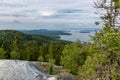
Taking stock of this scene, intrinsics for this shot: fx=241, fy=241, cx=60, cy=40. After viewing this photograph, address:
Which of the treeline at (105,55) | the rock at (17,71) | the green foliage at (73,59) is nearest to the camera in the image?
the rock at (17,71)

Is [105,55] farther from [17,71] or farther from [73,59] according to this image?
[73,59]

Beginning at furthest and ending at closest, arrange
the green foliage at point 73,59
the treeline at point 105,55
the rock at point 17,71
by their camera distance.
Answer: the green foliage at point 73,59
the treeline at point 105,55
the rock at point 17,71

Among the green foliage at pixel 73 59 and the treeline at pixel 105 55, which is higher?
the treeline at pixel 105 55

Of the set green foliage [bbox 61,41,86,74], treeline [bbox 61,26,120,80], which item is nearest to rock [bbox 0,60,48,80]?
treeline [bbox 61,26,120,80]

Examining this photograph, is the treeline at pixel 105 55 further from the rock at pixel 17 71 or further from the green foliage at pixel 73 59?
the green foliage at pixel 73 59

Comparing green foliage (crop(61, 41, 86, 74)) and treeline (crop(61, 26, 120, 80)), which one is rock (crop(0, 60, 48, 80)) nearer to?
treeline (crop(61, 26, 120, 80))

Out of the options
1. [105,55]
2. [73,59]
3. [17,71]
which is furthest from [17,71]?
→ [73,59]

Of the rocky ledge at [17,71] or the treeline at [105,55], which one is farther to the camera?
the treeline at [105,55]

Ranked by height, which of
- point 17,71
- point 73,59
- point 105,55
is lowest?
point 73,59

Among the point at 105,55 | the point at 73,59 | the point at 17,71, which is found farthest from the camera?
the point at 73,59

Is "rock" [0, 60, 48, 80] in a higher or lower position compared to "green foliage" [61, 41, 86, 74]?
higher

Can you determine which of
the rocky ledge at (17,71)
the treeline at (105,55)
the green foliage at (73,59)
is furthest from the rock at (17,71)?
the green foliage at (73,59)

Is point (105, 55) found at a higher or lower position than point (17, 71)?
higher

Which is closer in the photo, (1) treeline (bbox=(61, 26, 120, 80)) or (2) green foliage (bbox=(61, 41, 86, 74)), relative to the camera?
(1) treeline (bbox=(61, 26, 120, 80))
